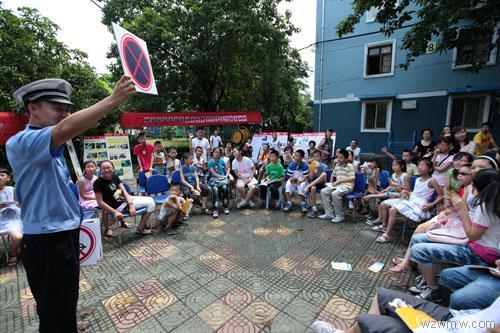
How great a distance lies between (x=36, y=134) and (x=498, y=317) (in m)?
2.56

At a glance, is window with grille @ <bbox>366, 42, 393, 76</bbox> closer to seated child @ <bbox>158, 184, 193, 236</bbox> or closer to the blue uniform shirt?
seated child @ <bbox>158, 184, 193, 236</bbox>

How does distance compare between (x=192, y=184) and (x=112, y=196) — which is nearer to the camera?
(x=112, y=196)

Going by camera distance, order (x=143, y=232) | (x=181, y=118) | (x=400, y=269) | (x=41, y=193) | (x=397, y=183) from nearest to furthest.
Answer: (x=41, y=193) < (x=400, y=269) < (x=143, y=232) < (x=397, y=183) < (x=181, y=118)

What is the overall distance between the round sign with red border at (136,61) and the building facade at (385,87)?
1062 centimetres

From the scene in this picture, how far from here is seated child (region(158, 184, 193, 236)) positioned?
455 cm

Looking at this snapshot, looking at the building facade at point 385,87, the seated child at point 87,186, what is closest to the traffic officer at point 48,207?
the seated child at point 87,186

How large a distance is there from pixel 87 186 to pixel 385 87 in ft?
39.4

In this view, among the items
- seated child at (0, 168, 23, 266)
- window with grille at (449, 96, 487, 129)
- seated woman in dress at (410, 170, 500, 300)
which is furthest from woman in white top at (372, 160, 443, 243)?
window with grille at (449, 96, 487, 129)

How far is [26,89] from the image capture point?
4.49ft

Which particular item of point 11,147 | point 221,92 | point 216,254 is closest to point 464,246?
point 216,254

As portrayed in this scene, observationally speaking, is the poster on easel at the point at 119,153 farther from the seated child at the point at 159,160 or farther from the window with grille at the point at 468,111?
the window with grille at the point at 468,111

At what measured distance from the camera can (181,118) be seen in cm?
940

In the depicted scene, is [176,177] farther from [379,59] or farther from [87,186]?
[379,59]

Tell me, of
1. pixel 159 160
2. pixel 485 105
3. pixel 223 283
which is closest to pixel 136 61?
pixel 223 283
